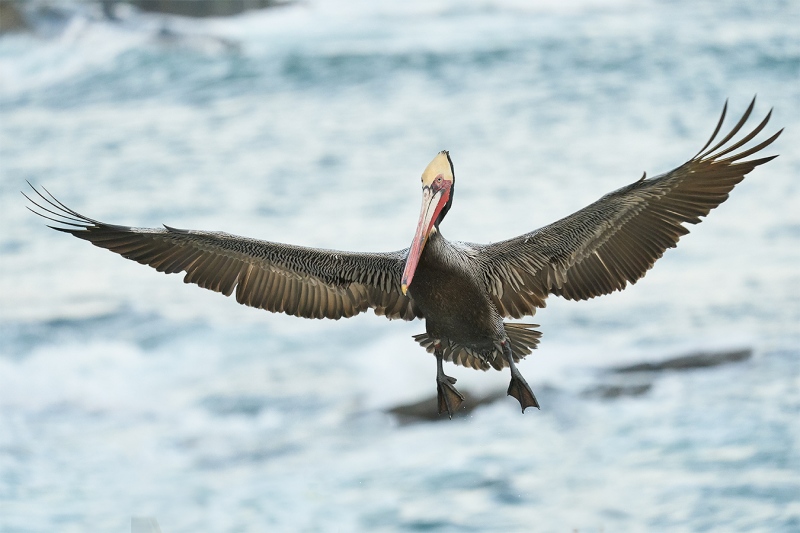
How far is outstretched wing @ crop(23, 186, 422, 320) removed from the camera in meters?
6.71

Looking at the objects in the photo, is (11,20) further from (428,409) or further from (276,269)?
(276,269)

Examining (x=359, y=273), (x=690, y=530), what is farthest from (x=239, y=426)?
(x=359, y=273)

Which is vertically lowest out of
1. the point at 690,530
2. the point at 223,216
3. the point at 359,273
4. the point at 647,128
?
the point at 690,530

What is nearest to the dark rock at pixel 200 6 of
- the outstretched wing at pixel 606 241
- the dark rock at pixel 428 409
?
the dark rock at pixel 428 409

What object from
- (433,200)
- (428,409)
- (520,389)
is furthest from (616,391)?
(433,200)

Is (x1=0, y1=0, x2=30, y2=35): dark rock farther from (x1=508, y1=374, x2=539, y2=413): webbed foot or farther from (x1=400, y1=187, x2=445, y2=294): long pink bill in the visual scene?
(x1=400, y1=187, x2=445, y2=294): long pink bill

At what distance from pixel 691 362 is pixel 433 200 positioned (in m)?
9.52

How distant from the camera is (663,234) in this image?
6.48 m

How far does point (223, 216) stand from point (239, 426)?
21.1 feet

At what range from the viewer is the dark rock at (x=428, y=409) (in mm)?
13909

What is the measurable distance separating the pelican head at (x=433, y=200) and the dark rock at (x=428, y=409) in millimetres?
8077

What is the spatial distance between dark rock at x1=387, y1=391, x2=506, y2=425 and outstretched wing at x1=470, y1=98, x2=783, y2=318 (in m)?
7.15

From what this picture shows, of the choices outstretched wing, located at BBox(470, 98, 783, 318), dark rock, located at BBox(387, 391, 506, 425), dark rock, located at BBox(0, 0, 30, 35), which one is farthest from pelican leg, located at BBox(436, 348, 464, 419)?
dark rock, located at BBox(0, 0, 30, 35)

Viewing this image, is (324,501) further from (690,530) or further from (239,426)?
(690,530)
